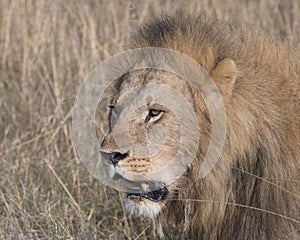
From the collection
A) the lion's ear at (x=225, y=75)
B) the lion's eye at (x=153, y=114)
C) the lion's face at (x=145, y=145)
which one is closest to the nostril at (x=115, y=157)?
the lion's face at (x=145, y=145)

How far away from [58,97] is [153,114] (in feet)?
7.60

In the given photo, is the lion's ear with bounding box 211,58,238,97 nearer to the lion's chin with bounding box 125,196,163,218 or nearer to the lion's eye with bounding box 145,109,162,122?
the lion's eye with bounding box 145,109,162,122

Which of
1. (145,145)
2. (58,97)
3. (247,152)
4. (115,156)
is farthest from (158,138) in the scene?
(58,97)

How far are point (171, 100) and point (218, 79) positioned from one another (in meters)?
0.19

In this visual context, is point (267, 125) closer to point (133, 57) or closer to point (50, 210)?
point (133, 57)

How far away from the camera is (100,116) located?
4.96 meters

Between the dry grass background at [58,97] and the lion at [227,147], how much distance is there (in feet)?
1.97

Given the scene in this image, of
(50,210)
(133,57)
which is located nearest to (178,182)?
(133,57)

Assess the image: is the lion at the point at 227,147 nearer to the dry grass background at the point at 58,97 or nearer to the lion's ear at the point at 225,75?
the lion's ear at the point at 225,75

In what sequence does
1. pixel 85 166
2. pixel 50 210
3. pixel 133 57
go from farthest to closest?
pixel 85 166 < pixel 50 210 < pixel 133 57

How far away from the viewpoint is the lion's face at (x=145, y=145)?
286cm

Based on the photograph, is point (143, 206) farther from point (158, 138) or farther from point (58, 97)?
point (58, 97)

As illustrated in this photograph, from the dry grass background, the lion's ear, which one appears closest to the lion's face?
the lion's ear

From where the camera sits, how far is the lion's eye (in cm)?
294
